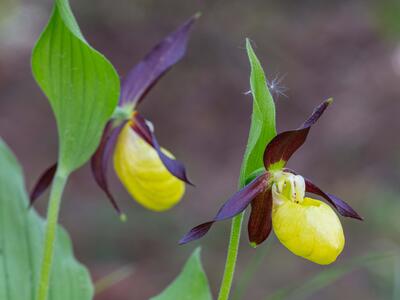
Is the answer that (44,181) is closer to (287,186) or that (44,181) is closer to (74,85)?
(74,85)

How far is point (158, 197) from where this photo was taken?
1.45 meters

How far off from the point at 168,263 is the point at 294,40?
2.36m

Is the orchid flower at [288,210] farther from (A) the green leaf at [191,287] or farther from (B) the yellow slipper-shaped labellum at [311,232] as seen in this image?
(A) the green leaf at [191,287]

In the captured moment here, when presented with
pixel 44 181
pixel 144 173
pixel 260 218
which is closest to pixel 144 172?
pixel 144 173

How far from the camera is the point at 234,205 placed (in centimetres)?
99

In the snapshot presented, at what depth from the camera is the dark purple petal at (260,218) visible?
1.09m

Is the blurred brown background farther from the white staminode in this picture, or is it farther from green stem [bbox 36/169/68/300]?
the white staminode

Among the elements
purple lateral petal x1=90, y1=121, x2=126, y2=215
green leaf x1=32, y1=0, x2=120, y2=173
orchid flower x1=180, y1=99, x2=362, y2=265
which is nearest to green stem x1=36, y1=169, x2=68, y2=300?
green leaf x1=32, y1=0, x2=120, y2=173

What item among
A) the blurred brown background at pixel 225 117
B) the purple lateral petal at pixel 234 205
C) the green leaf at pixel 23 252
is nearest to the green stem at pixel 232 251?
the purple lateral petal at pixel 234 205

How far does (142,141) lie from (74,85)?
30 centimetres

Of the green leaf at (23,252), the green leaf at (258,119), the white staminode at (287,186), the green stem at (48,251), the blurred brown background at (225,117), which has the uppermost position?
the green leaf at (258,119)

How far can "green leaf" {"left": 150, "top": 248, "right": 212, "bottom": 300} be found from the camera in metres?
1.36

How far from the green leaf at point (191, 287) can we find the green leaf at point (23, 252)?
0.60ft

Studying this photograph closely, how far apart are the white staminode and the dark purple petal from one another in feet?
0.05
